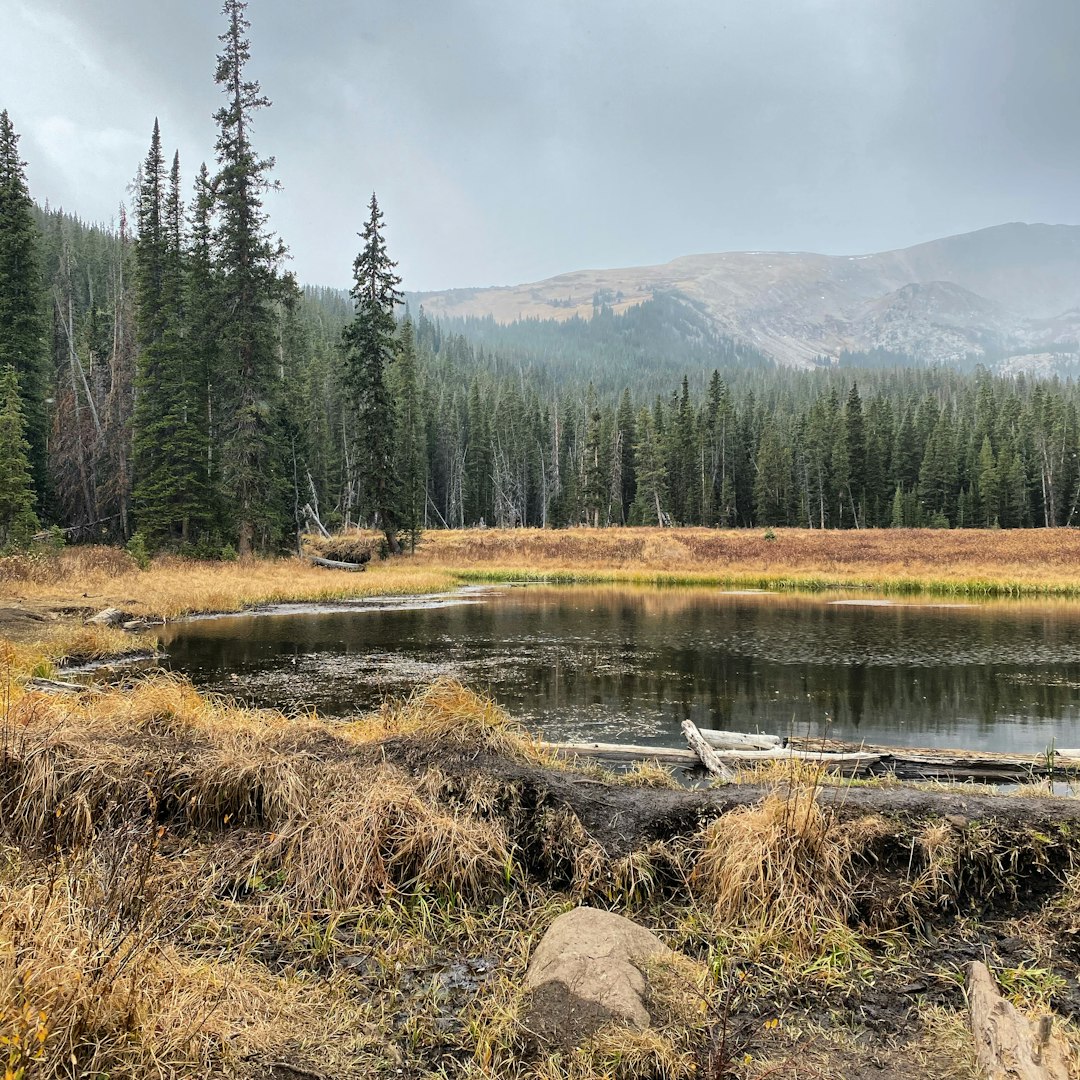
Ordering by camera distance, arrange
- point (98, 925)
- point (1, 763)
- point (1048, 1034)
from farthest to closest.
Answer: point (1, 763)
point (98, 925)
point (1048, 1034)

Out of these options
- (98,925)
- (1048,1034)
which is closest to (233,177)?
(98,925)

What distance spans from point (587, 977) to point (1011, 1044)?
191cm

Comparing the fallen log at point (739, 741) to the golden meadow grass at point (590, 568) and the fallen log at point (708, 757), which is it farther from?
the golden meadow grass at point (590, 568)

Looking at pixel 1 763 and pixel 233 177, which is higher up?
pixel 233 177

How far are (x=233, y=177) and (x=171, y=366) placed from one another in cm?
945

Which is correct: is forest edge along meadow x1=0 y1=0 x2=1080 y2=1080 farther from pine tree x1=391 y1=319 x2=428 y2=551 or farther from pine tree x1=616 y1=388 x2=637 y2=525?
pine tree x1=616 y1=388 x2=637 y2=525

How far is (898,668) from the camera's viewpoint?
1659 cm

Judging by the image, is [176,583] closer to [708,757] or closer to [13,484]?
[13,484]

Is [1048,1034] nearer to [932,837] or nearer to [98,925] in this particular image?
[932,837]

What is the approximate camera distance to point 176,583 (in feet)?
88.2

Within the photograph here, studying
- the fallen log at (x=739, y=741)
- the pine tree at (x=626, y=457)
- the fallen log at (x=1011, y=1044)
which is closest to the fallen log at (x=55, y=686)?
the fallen log at (x=739, y=741)

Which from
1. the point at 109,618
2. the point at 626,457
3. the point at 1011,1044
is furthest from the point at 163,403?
the point at 626,457

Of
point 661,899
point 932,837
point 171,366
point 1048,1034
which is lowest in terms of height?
point 661,899

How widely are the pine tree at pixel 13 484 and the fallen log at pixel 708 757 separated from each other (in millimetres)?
29951
